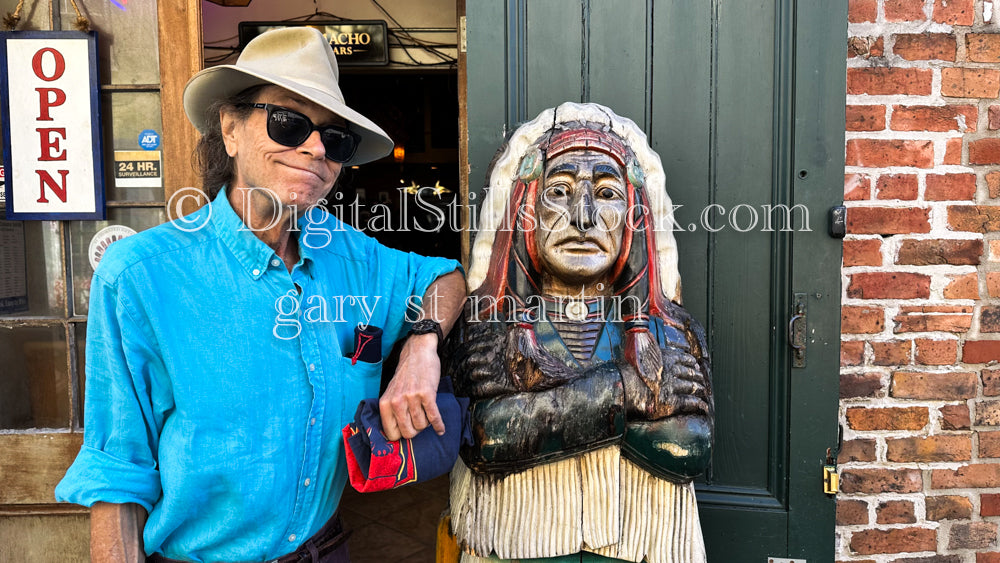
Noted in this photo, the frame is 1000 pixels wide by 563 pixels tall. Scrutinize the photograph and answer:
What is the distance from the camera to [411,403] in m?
1.24

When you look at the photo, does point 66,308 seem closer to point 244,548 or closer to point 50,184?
point 50,184

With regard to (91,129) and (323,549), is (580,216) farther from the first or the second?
(91,129)

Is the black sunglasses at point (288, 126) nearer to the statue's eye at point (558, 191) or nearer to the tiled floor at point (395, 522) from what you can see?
the statue's eye at point (558, 191)

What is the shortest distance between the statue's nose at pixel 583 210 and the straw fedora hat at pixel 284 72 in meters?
0.53

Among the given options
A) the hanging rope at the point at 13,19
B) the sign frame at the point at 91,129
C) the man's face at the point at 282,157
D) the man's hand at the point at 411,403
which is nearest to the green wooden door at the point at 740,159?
the man's face at the point at 282,157

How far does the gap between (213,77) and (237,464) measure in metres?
0.87

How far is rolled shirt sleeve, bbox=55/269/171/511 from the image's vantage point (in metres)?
1.14

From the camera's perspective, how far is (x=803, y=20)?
5.86 ft

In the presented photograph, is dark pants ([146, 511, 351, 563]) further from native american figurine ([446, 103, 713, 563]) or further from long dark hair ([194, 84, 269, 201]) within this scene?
long dark hair ([194, 84, 269, 201])

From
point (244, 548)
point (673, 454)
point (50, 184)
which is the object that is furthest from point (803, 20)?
point (50, 184)

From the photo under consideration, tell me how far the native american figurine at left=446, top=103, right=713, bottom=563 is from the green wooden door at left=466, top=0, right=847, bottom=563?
1.28ft

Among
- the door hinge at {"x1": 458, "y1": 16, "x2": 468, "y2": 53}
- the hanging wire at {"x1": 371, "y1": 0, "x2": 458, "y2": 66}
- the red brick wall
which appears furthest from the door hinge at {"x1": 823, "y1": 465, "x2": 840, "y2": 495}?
the hanging wire at {"x1": 371, "y1": 0, "x2": 458, "y2": 66}

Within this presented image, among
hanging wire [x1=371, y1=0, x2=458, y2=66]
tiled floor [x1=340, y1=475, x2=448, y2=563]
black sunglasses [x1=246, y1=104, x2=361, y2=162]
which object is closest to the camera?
black sunglasses [x1=246, y1=104, x2=361, y2=162]

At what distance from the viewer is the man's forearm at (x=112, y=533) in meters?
1.15
